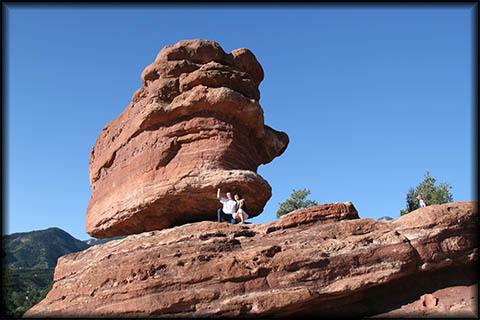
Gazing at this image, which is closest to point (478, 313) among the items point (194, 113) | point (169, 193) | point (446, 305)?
point (446, 305)

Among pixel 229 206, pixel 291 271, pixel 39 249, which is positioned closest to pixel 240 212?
pixel 229 206

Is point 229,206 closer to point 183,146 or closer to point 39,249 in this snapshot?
point 183,146

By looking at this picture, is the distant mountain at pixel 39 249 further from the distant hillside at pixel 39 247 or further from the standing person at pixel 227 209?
the standing person at pixel 227 209

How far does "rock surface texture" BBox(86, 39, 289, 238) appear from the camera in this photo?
14922mm

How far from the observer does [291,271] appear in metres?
10.6

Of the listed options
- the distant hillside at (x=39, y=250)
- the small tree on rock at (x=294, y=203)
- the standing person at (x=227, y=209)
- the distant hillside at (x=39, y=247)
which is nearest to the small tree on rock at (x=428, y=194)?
the small tree on rock at (x=294, y=203)

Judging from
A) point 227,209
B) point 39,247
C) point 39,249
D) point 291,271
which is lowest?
point 291,271

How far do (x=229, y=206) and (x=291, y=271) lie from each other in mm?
4024

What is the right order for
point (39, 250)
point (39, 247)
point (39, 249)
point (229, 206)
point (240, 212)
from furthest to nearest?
point (39, 247)
point (39, 249)
point (39, 250)
point (229, 206)
point (240, 212)

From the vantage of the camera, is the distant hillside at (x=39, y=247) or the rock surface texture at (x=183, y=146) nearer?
the rock surface texture at (x=183, y=146)

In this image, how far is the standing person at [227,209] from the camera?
1377cm

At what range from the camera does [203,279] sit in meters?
10.4

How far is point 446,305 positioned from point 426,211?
9.17 ft

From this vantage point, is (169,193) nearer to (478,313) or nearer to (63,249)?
(478,313)
